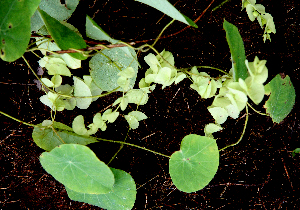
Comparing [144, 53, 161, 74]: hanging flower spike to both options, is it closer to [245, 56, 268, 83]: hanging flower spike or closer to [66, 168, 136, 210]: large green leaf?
[245, 56, 268, 83]: hanging flower spike

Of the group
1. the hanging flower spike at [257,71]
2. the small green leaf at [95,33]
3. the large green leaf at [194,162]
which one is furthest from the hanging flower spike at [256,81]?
the small green leaf at [95,33]

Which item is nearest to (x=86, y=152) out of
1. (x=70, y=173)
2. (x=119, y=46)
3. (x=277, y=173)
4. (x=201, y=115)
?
(x=70, y=173)

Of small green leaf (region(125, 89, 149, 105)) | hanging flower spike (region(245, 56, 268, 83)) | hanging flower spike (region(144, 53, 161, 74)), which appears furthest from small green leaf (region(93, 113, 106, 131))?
hanging flower spike (region(245, 56, 268, 83))

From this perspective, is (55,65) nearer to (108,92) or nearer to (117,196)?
(108,92)

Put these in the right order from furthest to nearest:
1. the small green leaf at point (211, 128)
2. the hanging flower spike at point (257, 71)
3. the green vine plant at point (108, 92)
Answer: the small green leaf at point (211, 128) < the green vine plant at point (108, 92) < the hanging flower spike at point (257, 71)

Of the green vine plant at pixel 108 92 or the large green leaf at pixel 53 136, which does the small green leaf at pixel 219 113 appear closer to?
the green vine plant at pixel 108 92

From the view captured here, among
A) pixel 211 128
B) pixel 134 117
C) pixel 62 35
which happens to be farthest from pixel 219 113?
pixel 62 35
